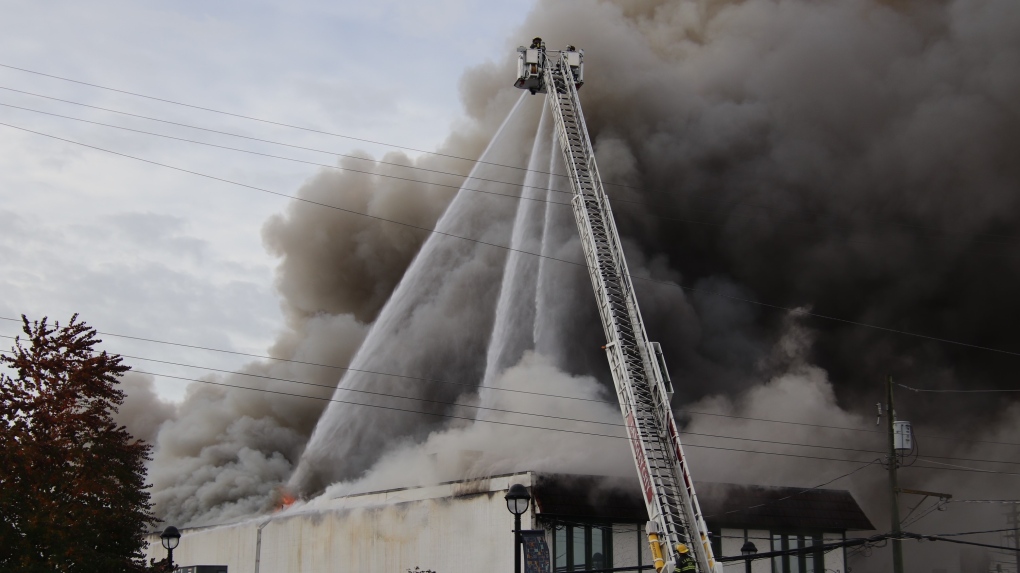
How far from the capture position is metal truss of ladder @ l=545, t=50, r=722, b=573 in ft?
61.1

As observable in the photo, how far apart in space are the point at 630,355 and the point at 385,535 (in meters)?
7.93

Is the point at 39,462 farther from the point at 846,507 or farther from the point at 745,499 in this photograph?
the point at 846,507

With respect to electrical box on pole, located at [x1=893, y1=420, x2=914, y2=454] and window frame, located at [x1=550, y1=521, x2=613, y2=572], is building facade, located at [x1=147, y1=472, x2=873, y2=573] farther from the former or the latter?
electrical box on pole, located at [x1=893, y1=420, x2=914, y2=454]

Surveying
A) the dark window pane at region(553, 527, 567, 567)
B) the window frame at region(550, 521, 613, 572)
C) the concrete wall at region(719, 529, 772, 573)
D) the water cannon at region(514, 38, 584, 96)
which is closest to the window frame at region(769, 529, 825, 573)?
the concrete wall at region(719, 529, 772, 573)

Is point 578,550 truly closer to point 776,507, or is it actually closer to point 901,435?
point 776,507

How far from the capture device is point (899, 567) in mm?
22812

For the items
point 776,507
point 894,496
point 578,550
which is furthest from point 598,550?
point 894,496

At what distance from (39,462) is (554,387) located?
15.7 m

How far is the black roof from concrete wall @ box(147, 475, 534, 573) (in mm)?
800

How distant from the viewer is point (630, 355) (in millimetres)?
21203

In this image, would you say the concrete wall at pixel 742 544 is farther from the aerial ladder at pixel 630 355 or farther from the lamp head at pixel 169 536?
the lamp head at pixel 169 536

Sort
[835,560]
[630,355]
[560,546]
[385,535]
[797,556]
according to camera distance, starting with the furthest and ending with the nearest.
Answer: [835,560], [797,556], [385,535], [560,546], [630,355]

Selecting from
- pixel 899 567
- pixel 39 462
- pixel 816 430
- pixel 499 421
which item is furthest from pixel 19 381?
pixel 816 430

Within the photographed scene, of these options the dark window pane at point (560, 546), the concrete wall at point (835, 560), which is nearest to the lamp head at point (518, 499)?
the dark window pane at point (560, 546)
